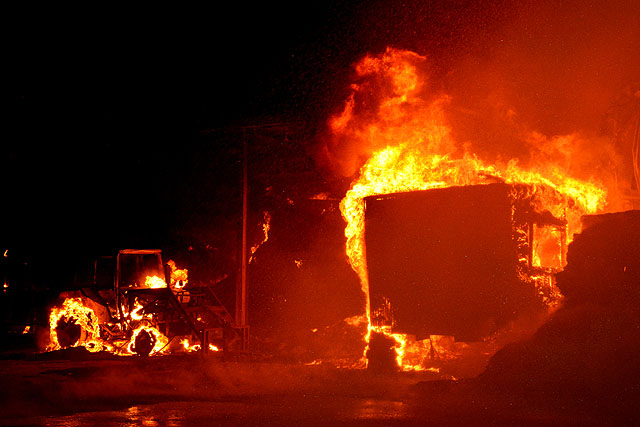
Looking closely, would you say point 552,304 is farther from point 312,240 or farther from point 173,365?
point 312,240

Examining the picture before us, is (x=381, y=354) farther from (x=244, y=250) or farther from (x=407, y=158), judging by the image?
(x=244, y=250)

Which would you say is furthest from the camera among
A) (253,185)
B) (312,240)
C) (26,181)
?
(26,181)

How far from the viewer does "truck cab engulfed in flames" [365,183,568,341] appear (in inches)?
535

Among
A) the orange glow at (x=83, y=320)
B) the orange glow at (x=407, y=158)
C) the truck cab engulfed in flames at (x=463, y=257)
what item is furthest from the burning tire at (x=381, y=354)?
the orange glow at (x=83, y=320)

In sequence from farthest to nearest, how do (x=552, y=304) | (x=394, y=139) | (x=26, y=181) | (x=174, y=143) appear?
(x=26, y=181) → (x=174, y=143) → (x=394, y=139) → (x=552, y=304)

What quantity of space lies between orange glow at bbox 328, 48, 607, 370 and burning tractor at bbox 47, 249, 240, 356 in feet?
15.1

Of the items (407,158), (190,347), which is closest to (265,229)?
(190,347)

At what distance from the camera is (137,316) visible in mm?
17641

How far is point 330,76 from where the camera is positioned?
2080 cm

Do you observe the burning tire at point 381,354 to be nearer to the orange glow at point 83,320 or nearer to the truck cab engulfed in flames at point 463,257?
the truck cab engulfed in flames at point 463,257

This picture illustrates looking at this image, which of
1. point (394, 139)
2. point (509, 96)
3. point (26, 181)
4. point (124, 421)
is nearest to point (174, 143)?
point (26, 181)

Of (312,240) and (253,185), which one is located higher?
(253,185)

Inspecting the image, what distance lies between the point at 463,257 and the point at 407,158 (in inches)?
125

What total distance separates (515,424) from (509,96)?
996 centimetres
